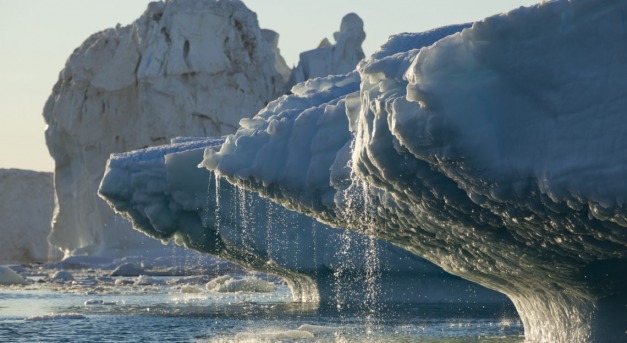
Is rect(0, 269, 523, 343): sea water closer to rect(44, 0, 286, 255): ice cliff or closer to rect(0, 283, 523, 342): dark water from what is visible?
rect(0, 283, 523, 342): dark water

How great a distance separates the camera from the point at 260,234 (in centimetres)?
2127

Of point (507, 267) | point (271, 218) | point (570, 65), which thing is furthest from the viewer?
point (271, 218)

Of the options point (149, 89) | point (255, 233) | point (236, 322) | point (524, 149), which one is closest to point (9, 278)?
point (149, 89)

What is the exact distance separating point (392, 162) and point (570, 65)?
2262mm

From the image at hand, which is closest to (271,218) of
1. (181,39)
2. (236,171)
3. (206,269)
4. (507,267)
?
(236,171)

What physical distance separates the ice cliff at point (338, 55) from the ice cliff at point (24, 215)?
25.7m

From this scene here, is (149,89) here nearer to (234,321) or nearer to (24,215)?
(24,215)

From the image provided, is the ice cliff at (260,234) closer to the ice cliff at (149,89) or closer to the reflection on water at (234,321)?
the reflection on water at (234,321)

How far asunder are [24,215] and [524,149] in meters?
66.6

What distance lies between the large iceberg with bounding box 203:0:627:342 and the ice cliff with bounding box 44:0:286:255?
3495 cm

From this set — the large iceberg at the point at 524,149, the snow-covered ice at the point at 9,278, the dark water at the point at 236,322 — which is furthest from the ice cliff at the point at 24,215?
the large iceberg at the point at 524,149

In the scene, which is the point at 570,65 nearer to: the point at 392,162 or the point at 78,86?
the point at 392,162

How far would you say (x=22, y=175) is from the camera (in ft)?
235

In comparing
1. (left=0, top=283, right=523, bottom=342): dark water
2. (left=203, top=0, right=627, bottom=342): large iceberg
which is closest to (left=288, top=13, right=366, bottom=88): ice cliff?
(left=0, top=283, right=523, bottom=342): dark water
